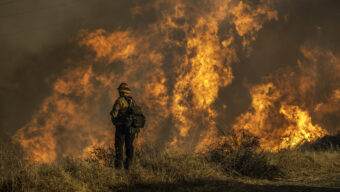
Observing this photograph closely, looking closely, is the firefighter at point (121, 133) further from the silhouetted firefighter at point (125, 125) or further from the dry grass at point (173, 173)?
the dry grass at point (173, 173)

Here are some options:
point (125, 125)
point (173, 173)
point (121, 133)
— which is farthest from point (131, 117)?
point (173, 173)

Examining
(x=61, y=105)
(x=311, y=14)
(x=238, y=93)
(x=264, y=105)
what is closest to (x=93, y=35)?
(x=61, y=105)

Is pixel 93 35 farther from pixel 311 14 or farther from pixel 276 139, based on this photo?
pixel 311 14

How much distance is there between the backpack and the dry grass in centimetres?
82

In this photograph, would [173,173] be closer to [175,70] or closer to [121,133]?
[121,133]

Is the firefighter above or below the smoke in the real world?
below

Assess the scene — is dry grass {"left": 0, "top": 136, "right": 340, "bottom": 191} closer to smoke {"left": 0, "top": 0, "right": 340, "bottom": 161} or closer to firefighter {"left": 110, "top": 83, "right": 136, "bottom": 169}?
firefighter {"left": 110, "top": 83, "right": 136, "bottom": 169}

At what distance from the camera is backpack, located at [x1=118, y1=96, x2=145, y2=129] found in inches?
256

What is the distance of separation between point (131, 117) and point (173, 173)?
175 cm

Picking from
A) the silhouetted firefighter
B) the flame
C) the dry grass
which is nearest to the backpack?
the silhouetted firefighter

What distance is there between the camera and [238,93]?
72.2ft

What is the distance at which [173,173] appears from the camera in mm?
5492

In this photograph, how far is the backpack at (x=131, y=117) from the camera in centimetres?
649

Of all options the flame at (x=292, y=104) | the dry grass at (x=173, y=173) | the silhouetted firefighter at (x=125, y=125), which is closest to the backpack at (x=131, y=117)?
the silhouetted firefighter at (x=125, y=125)
